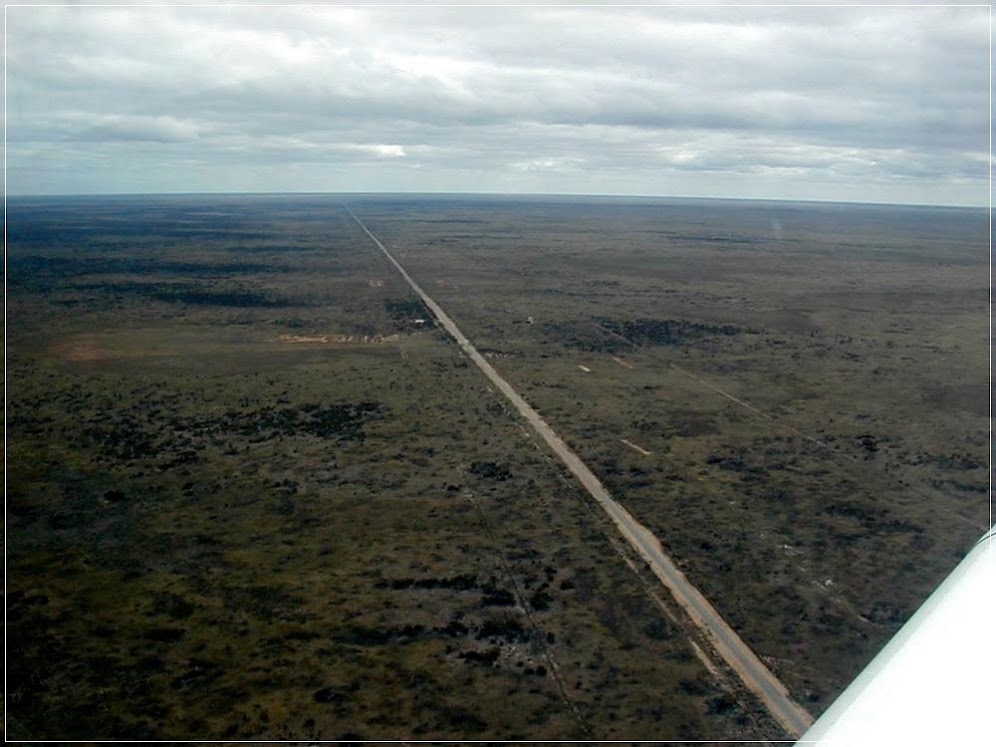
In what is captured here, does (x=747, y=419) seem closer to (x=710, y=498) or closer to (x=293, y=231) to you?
(x=710, y=498)

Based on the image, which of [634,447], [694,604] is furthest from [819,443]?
[694,604]

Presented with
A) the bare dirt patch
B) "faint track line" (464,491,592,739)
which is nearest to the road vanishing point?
"faint track line" (464,491,592,739)

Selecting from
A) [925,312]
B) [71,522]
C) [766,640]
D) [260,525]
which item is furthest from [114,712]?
[925,312]

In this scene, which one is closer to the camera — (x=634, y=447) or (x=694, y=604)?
(x=694, y=604)

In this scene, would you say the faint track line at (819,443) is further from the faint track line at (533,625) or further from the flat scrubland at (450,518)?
the faint track line at (533,625)

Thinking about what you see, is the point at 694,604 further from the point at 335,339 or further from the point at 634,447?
the point at 335,339
